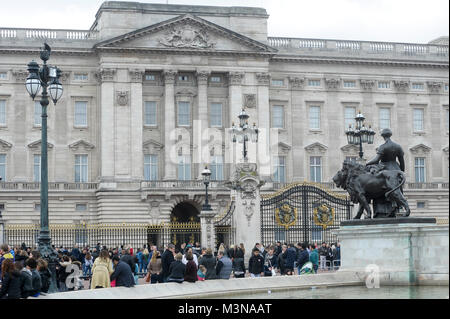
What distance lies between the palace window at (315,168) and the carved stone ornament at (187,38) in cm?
1172

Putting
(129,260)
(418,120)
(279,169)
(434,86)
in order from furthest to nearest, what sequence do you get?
(434,86)
(418,120)
(279,169)
(129,260)

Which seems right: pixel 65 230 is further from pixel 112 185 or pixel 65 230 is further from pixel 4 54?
pixel 4 54

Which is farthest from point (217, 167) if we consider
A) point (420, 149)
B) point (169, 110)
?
point (420, 149)

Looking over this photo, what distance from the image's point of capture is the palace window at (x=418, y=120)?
66.6 metres

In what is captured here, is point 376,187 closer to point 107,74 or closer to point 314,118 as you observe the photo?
point 107,74

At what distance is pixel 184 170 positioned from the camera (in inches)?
2383

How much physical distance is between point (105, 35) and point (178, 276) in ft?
142

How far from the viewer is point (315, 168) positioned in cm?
6425

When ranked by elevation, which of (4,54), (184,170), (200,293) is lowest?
(200,293)

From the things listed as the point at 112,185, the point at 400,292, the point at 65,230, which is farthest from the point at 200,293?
the point at 112,185

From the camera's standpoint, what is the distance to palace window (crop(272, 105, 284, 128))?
63438 mm

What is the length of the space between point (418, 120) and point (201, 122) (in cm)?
1800

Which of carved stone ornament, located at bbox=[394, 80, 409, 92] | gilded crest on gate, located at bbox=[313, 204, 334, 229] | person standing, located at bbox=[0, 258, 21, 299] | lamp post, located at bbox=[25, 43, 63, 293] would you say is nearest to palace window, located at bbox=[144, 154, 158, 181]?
carved stone ornament, located at bbox=[394, 80, 409, 92]
